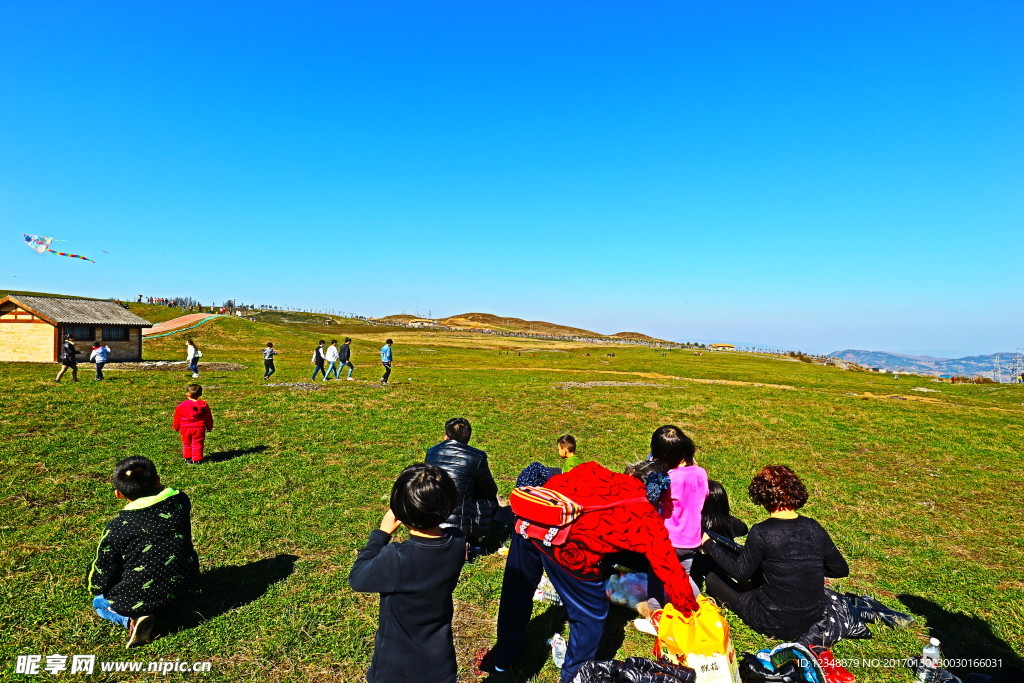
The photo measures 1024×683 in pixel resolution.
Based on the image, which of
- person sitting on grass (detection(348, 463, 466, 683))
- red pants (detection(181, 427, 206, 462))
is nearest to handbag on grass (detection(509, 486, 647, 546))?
person sitting on grass (detection(348, 463, 466, 683))

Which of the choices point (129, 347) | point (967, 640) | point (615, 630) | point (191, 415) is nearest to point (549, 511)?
point (615, 630)

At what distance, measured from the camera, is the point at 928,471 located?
13992 millimetres

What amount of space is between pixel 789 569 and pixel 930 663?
1653 mm

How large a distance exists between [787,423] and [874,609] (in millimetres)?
14953

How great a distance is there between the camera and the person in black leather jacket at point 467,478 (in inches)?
264

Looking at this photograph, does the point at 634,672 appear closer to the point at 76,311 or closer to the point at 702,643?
the point at 702,643

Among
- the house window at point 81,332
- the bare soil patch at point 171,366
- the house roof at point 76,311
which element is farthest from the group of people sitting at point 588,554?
the house roof at point 76,311

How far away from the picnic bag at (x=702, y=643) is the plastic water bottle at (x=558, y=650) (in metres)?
1.85

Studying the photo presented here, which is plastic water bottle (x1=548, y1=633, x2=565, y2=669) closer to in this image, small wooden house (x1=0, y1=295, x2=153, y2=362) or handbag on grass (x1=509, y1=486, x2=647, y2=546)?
handbag on grass (x1=509, y1=486, x2=647, y2=546)

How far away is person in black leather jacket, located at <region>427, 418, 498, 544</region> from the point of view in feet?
22.0

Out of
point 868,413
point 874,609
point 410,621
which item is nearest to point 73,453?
point 410,621

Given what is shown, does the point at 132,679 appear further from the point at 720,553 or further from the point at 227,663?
the point at 720,553

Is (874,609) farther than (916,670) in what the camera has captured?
Yes

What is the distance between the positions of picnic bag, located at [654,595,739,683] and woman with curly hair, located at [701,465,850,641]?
1752 millimetres
